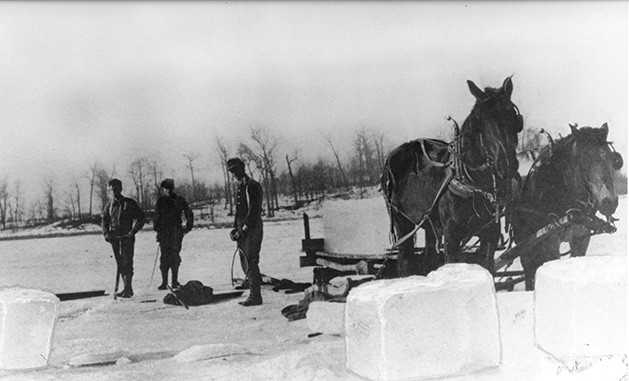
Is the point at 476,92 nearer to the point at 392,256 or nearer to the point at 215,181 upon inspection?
the point at 392,256

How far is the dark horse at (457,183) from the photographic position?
5.41 metres

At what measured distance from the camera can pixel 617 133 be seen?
5.81m

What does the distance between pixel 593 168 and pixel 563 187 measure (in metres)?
0.26

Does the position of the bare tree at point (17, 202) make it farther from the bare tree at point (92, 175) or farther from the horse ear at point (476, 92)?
the horse ear at point (476, 92)

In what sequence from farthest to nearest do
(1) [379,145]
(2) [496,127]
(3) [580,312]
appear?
1. (1) [379,145]
2. (2) [496,127]
3. (3) [580,312]

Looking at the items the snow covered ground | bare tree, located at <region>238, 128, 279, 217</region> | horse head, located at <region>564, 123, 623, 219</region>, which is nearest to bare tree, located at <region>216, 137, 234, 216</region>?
bare tree, located at <region>238, 128, 279, 217</region>

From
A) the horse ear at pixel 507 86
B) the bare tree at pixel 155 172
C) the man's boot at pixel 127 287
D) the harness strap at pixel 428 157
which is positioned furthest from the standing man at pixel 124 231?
the horse ear at pixel 507 86

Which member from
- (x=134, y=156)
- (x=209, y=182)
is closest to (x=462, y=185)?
(x=209, y=182)

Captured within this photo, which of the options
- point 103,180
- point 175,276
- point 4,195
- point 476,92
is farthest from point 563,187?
point 4,195

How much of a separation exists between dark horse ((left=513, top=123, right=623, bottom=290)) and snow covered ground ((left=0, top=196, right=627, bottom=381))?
296 millimetres

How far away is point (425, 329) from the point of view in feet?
16.0

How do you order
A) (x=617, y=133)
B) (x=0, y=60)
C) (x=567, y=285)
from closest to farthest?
(x=567, y=285)
(x=0, y=60)
(x=617, y=133)

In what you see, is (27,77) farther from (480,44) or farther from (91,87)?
(480,44)

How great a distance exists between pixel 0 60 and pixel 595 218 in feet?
14.8
